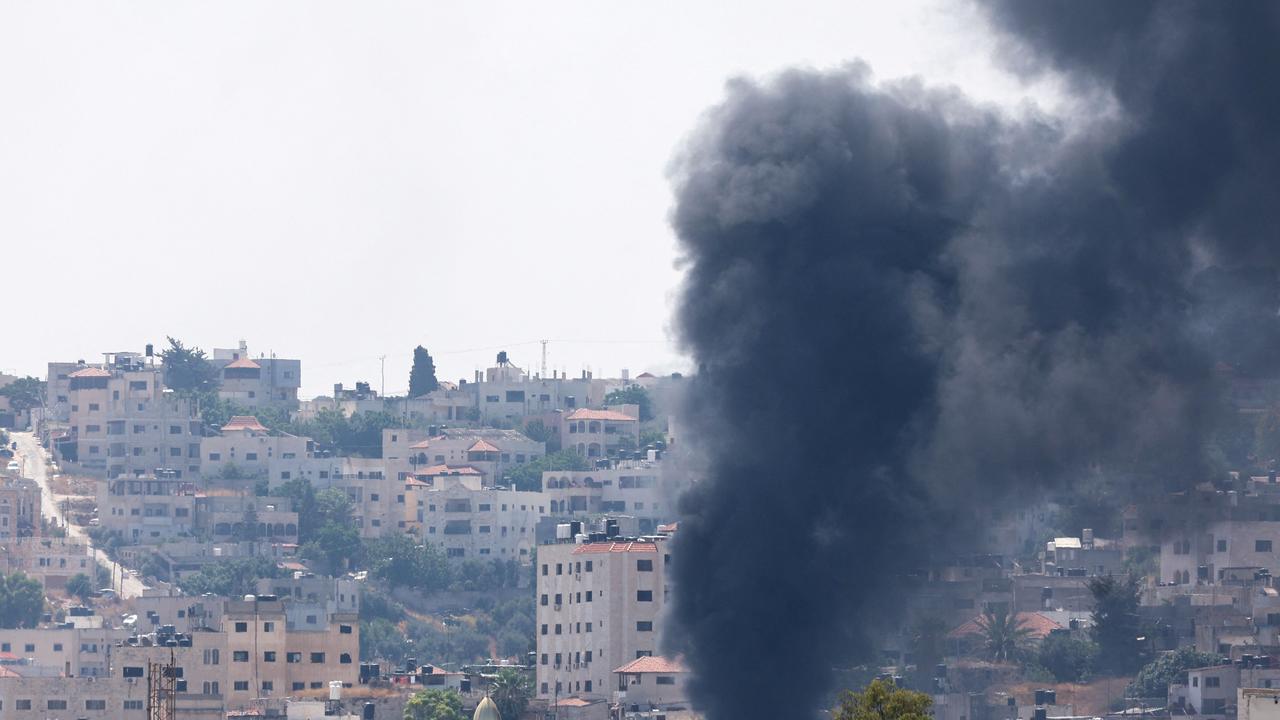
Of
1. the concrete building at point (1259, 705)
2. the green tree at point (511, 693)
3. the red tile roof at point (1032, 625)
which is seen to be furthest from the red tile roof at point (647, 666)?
the concrete building at point (1259, 705)

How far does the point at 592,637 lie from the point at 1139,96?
6338cm

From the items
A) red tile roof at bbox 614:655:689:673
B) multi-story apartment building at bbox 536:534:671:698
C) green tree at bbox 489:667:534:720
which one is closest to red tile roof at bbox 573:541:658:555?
multi-story apartment building at bbox 536:534:671:698

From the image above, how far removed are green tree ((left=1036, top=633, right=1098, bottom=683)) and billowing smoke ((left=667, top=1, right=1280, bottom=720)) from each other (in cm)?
5671

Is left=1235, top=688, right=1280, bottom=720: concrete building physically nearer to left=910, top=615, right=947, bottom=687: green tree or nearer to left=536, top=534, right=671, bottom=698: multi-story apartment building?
left=910, top=615, right=947, bottom=687: green tree

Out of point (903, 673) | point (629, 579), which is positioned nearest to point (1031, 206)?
point (903, 673)

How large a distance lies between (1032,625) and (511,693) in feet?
83.0

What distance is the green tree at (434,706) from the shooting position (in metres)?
148

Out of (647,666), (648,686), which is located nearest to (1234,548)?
(647,666)

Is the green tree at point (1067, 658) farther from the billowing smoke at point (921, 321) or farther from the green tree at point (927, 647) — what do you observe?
the billowing smoke at point (921, 321)

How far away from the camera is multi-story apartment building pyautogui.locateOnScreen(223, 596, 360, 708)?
170 metres

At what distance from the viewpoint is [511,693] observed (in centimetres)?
15138

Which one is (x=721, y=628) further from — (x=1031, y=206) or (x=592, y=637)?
(x=592, y=637)

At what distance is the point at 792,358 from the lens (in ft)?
326

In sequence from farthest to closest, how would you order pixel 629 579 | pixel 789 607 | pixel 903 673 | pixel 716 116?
pixel 629 579 → pixel 903 673 → pixel 716 116 → pixel 789 607
